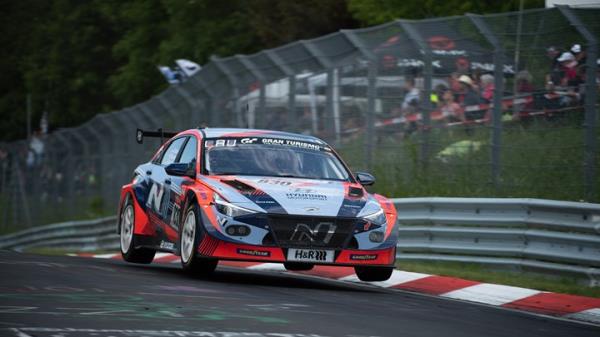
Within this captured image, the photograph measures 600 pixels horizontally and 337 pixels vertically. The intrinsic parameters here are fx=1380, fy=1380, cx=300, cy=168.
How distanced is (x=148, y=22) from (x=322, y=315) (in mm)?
50732

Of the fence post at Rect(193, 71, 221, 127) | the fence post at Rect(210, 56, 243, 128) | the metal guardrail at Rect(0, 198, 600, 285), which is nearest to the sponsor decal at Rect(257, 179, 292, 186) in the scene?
the metal guardrail at Rect(0, 198, 600, 285)

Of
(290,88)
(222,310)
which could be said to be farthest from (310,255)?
(290,88)

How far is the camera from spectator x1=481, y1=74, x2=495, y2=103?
16.3 meters

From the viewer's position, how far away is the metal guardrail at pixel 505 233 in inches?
533

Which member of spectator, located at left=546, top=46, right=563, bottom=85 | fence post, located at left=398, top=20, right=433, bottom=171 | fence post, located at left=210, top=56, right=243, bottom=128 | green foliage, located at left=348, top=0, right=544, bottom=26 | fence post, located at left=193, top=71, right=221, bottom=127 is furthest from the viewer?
green foliage, located at left=348, top=0, right=544, bottom=26

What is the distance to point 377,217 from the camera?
41.3 feet

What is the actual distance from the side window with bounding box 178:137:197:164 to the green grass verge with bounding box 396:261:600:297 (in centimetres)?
280

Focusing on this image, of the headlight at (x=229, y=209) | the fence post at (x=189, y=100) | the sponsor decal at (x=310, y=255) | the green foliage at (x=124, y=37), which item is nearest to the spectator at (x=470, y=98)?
the sponsor decal at (x=310, y=255)

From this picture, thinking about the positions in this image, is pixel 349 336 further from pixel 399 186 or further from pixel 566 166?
pixel 399 186

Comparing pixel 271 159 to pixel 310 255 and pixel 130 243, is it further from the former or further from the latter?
pixel 130 243

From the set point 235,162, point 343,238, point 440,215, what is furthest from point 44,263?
point 440,215

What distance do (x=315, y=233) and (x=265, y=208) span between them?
0.50 m

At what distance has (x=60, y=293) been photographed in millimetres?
10242

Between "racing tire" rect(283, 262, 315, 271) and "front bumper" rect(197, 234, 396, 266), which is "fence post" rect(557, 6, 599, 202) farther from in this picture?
"front bumper" rect(197, 234, 396, 266)
